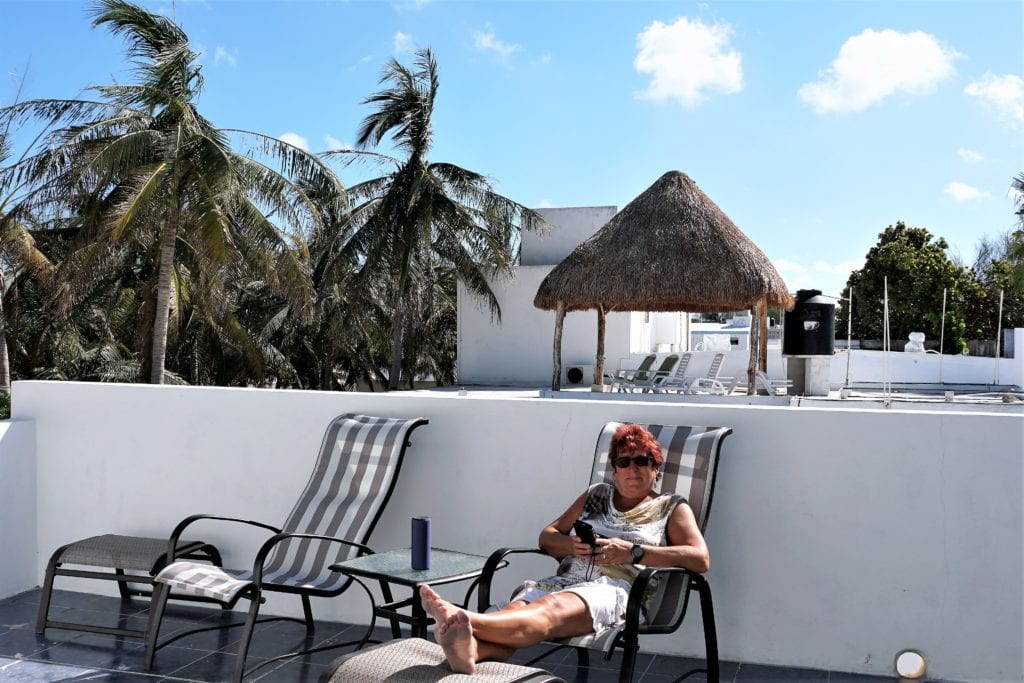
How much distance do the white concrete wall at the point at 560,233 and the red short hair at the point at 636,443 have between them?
18.4 m

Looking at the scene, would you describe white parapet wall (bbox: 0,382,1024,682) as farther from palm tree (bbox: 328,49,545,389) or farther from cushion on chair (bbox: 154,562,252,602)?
palm tree (bbox: 328,49,545,389)

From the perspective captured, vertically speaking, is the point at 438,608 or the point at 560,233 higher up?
the point at 560,233

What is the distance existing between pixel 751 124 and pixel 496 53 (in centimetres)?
1230

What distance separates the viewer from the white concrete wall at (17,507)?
18.2ft

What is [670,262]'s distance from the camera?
13.9 m

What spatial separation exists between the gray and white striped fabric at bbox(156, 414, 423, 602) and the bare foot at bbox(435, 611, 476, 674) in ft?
4.26

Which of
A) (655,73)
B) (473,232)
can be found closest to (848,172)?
(655,73)

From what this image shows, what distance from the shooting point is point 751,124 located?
2859cm

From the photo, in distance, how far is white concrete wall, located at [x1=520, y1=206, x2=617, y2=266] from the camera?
22484 mm

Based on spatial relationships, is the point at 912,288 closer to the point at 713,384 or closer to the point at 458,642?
the point at 713,384

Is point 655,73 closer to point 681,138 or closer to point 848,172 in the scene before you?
point 681,138

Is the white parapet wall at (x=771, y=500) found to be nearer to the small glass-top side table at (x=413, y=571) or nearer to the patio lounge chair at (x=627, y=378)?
the small glass-top side table at (x=413, y=571)

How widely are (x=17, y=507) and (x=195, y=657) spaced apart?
1.88 meters


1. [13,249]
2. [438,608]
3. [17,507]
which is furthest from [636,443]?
[13,249]
